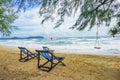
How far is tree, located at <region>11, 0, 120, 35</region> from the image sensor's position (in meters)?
3.97

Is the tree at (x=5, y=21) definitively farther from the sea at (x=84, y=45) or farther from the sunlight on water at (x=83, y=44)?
the sunlight on water at (x=83, y=44)

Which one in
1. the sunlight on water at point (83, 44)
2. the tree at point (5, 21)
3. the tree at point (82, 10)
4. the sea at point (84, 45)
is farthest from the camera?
the sunlight on water at point (83, 44)

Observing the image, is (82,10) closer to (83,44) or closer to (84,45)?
(84,45)

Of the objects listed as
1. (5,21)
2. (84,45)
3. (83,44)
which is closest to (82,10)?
(5,21)

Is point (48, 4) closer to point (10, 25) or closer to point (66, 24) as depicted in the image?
point (66, 24)

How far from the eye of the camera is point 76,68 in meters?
7.88

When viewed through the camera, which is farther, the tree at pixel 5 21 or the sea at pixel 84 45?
the sea at pixel 84 45

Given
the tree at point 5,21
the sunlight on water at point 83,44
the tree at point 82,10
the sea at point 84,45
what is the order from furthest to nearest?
the sunlight on water at point 83,44 → the sea at point 84,45 → the tree at point 5,21 → the tree at point 82,10

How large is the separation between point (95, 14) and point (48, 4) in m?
1.04

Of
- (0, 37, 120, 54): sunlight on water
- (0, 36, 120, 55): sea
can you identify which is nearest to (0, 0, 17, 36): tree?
(0, 36, 120, 55): sea

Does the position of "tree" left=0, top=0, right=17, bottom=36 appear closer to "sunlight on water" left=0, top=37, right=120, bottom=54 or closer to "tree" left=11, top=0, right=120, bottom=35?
"tree" left=11, top=0, right=120, bottom=35

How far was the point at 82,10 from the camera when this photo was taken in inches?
164

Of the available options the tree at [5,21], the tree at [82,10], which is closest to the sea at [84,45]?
the tree at [5,21]

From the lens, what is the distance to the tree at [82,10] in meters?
3.97
